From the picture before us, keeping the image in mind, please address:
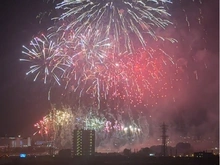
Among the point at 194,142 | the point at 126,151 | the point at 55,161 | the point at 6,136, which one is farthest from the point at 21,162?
the point at 194,142

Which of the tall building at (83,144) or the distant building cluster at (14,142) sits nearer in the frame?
the tall building at (83,144)

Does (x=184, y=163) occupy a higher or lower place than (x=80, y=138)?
lower

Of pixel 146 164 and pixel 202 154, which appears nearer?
pixel 146 164

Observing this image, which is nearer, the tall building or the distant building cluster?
the tall building

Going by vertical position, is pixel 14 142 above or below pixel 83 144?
above

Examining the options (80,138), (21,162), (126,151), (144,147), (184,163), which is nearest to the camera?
(21,162)

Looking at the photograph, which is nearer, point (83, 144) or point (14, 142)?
point (83, 144)

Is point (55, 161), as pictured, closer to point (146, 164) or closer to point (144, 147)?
point (146, 164)

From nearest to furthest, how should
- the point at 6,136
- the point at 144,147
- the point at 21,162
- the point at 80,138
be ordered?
the point at 21,162
the point at 80,138
the point at 144,147
the point at 6,136
